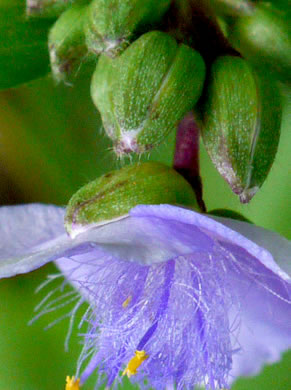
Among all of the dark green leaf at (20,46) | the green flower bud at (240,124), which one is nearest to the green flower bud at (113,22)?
the green flower bud at (240,124)

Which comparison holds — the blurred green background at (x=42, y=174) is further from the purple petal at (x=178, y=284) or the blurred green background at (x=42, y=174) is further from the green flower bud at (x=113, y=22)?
the green flower bud at (x=113, y=22)

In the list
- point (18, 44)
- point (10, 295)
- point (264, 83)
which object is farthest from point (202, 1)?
point (10, 295)

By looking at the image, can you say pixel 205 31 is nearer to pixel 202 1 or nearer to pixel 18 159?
pixel 202 1

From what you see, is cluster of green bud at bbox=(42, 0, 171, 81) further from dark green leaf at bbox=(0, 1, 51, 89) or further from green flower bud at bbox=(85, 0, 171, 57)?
dark green leaf at bbox=(0, 1, 51, 89)

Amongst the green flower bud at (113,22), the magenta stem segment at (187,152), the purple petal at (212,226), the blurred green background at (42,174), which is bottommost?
the blurred green background at (42,174)

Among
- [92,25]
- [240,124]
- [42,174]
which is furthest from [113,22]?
[42,174]

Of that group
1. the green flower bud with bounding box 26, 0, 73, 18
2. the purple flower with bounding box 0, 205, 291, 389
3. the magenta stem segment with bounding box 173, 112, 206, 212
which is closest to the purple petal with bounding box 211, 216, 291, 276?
the purple flower with bounding box 0, 205, 291, 389
